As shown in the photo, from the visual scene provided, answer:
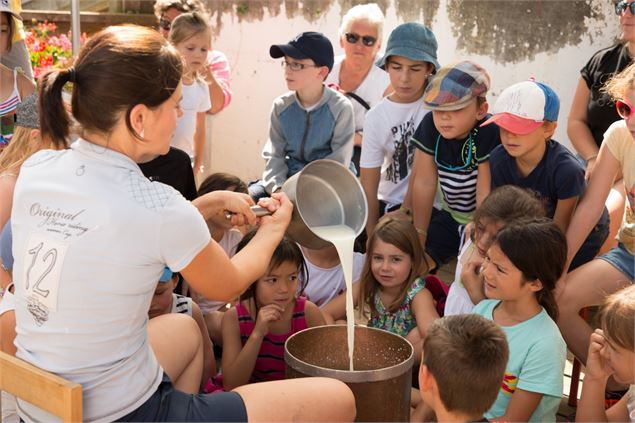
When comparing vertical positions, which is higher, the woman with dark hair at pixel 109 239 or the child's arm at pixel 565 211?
the woman with dark hair at pixel 109 239

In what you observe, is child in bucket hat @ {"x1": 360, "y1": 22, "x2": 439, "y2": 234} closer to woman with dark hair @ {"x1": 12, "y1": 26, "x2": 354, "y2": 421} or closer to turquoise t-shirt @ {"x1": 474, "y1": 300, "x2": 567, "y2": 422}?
turquoise t-shirt @ {"x1": 474, "y1": 300, "x2": 567, "y2": 422}

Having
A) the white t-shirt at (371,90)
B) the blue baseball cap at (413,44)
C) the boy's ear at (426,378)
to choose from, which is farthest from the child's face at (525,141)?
the white t-shirt at (371,90)

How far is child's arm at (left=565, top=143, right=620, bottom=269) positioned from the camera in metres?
3.19

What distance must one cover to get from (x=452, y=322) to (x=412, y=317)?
1.17 m

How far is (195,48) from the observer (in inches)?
183

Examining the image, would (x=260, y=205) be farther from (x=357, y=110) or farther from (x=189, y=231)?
(x=357, y=110)

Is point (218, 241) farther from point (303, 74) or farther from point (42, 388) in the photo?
point (42, 388)

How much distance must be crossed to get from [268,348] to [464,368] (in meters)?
1.29

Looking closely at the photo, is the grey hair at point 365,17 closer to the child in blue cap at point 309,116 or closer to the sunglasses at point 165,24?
the child in blue cap at point 309,116

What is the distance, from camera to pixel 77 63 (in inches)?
76.7

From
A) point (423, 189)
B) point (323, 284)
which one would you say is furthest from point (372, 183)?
point (323, 284)

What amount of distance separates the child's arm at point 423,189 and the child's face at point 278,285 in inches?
29.7

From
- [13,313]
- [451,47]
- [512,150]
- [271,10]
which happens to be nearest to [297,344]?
[13,313]

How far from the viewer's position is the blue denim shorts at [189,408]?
1983mm
